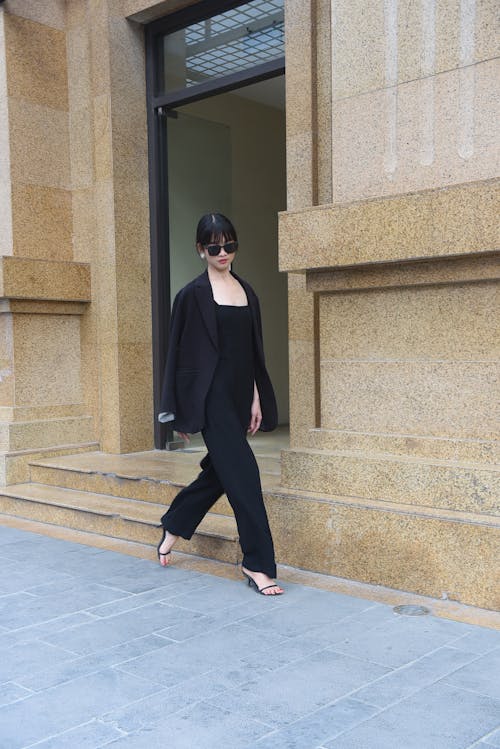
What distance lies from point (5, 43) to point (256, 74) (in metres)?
2.39

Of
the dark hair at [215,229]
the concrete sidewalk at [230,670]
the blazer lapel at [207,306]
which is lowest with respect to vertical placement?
the concrete sidewalk at [230,670]

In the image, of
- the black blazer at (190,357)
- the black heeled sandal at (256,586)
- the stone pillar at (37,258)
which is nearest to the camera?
the black heeled sandal at (256,586)

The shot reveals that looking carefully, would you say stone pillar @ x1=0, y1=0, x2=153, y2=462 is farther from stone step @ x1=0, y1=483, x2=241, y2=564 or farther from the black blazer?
the black blazer

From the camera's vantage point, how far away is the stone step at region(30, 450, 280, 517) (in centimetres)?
607

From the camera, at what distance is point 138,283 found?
7.70 metres

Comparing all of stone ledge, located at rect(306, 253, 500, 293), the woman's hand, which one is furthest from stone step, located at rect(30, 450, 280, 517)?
stone ledge, located at rect(306, 253, 500, 293)

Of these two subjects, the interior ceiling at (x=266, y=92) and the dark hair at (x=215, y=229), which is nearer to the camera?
the dark hair at (x=215, y=229)

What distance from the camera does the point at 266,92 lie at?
1046cm

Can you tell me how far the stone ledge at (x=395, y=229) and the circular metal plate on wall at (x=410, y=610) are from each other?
1787mm

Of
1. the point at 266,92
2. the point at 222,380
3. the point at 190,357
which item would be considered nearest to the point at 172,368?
the point at 190,357

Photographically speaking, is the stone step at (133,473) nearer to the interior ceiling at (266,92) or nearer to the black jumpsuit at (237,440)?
the black jumpsuit at (237,440)

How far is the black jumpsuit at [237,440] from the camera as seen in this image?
4.39m

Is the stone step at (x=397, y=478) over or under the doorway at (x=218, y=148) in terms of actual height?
under

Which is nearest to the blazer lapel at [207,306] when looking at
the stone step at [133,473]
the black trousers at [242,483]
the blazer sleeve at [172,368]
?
the blazer sleeve at [172,368]
